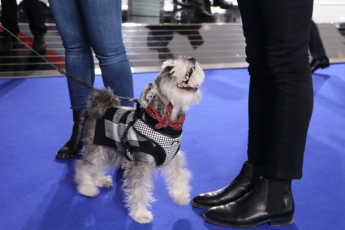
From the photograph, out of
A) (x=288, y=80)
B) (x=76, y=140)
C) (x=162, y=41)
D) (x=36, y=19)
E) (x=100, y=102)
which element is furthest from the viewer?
(x=162, y=41)

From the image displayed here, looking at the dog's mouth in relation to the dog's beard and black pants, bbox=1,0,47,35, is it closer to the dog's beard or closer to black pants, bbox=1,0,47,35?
the dog's beard

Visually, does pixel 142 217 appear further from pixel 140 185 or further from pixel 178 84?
pixel 178 84

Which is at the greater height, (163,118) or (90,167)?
(163,118)

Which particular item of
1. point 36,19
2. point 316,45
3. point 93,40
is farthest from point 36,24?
point 316,45

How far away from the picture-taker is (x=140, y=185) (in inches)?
65.3

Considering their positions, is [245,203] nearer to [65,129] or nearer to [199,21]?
[65,129]

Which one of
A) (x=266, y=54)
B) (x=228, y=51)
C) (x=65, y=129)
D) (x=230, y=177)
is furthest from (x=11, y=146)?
(x=228, y=51)

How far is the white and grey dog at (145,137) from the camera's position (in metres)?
1.56

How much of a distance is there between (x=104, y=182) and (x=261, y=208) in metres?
0.66

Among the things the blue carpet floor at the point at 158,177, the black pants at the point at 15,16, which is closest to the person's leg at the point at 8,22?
the black pants at the point at 15,16

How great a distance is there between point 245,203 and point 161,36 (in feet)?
9.76

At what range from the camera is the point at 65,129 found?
2.41 meters

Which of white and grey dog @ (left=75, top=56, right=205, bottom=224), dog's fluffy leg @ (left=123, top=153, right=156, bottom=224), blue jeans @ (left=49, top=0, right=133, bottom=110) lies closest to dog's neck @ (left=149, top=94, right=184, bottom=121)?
white and grey dog @ (left=75, top=56, right=205, bottom=224)

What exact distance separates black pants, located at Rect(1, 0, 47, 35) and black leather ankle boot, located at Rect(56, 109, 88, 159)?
1945mm
